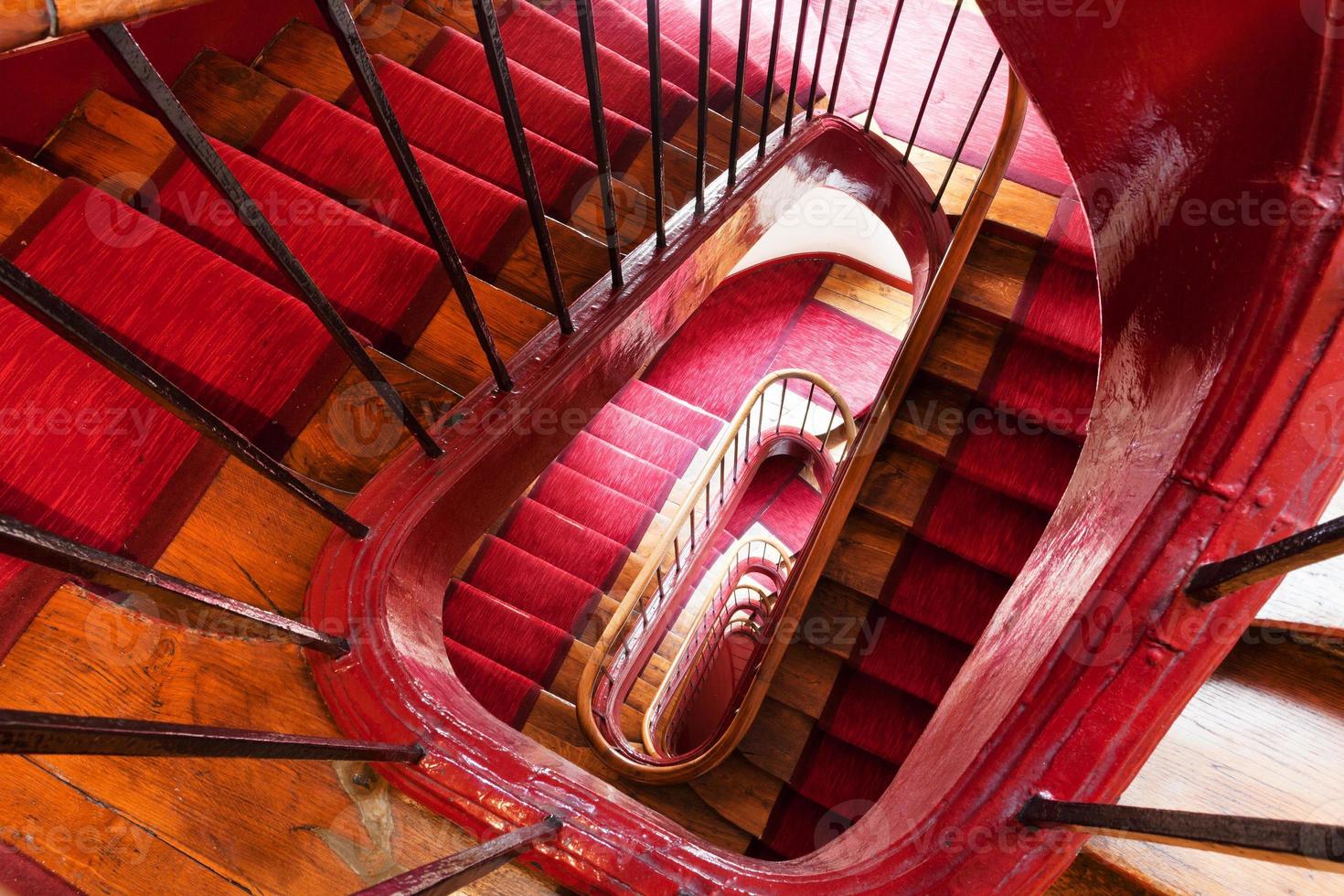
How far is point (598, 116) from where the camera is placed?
151 centimetres

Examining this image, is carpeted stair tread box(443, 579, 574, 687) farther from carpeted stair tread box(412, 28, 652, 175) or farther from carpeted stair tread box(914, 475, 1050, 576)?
carpeted stair tread box(412, 28, 652, 175)

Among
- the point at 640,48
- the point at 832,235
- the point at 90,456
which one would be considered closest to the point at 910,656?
the point at 90,456

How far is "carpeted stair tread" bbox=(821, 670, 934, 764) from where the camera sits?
9.11 ft

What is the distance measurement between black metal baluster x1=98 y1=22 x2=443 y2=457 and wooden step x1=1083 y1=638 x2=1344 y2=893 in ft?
4.40

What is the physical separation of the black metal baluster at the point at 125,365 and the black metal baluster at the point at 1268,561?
117cm

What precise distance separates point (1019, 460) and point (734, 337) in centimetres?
359

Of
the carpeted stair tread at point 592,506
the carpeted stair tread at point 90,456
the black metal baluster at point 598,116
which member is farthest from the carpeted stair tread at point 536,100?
the carpeted stair tread at point 592,506

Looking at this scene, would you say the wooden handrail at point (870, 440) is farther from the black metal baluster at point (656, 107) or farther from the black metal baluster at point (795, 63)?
the black metal baluster at point (656, 107)

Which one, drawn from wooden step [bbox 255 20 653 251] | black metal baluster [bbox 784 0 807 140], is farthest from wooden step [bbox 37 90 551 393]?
black metal baluster [bbox 784 0 807 140]

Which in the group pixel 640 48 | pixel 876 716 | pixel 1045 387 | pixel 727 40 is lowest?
pixel 876 716

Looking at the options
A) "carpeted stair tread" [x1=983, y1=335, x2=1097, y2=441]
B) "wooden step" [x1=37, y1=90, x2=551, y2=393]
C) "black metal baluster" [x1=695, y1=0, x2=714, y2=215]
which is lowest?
"wooden step" [x1=37, y1=90, x2=551, y2=393]

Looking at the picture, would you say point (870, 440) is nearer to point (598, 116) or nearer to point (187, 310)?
point (598, 116)
